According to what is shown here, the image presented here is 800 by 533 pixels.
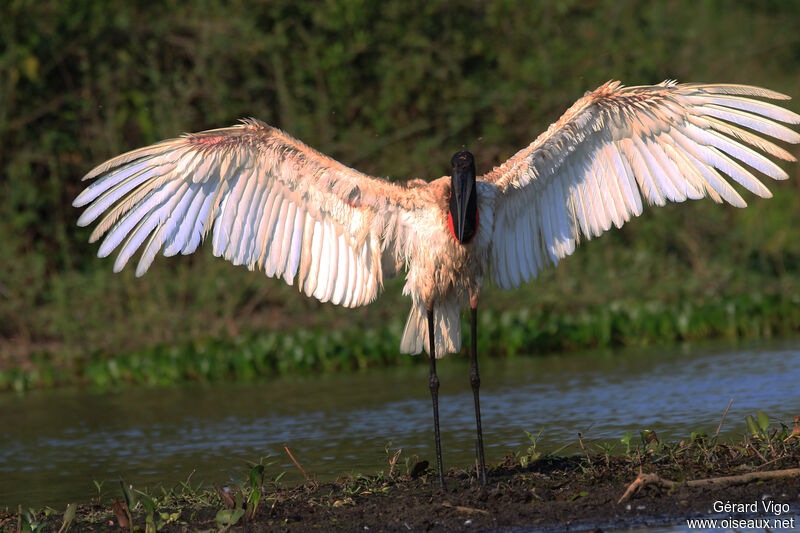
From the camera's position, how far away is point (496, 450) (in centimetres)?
649

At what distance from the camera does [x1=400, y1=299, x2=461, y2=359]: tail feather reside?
20.3 feet

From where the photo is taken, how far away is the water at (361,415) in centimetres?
656

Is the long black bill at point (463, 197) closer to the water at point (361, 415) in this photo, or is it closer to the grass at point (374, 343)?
the water at point (361, 415)

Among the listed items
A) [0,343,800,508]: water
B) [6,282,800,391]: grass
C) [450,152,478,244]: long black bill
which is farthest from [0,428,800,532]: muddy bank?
[6,282,800,391]: grass

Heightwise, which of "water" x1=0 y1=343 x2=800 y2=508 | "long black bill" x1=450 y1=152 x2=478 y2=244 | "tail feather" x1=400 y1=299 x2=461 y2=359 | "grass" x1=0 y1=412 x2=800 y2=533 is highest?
"long black bill" x1=450 y1=152 x2=478 y2=244

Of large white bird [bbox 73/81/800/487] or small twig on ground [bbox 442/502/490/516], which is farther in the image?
large white bird [bbox 73/81/800/487]

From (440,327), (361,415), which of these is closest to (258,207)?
(440,327)

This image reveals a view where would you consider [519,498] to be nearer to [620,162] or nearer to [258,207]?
[620,162]

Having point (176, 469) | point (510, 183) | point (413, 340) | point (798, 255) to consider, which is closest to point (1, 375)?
point (176, 469)

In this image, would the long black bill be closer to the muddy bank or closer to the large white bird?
the large white bird

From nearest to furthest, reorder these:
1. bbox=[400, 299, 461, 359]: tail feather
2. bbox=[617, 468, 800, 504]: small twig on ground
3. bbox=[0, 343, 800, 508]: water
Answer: bbox=[617, 468, 800, 504]: small twig on ground → bbox=[400, 299, 461, 359]: tail feather → bbox=[0, 343, 800, 508]: water

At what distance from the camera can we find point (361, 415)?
7.82 meters

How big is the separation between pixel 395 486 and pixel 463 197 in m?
1.56

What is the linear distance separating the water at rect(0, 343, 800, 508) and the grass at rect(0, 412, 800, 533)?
1.23 ft
